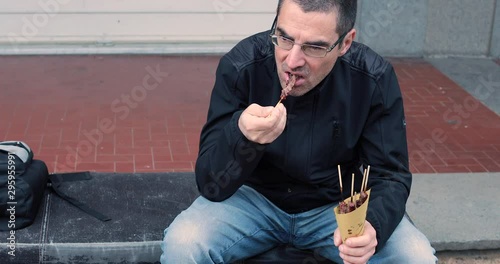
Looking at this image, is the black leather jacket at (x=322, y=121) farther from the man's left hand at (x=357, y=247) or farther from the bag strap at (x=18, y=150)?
the bag strap at (x=18, y=150)

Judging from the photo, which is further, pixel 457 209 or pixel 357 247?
pixel 457 209

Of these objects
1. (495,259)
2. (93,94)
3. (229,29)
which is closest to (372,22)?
(229,29)

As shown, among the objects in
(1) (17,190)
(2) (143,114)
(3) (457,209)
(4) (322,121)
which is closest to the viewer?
(4) (322,121)

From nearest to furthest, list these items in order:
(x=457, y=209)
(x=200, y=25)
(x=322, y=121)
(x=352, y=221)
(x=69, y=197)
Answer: (x=352, y=221) → (x=322, y=121) → (x=69, y=197) → (x=457, y=209) → (x=200, y=25)

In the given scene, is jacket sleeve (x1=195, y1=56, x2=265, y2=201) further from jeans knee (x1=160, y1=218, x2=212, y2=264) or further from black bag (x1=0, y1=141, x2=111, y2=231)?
black bag (x1=0, y1=141, x2=111, y2=231)

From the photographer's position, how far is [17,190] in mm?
3293

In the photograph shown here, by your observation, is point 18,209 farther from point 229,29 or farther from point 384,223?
point 229,29

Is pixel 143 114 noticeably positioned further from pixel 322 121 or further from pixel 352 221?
pixel 352 221

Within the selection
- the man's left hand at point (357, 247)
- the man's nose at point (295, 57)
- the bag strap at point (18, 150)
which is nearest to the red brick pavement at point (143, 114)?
the bag strap at point (18, 150)

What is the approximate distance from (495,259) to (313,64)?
1815 mm

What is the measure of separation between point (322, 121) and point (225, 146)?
0.44 metres

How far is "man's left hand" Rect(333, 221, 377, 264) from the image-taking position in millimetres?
2607

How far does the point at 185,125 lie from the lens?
A: 5.65m

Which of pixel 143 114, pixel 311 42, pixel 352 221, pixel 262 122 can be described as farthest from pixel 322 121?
pixel 143 114
